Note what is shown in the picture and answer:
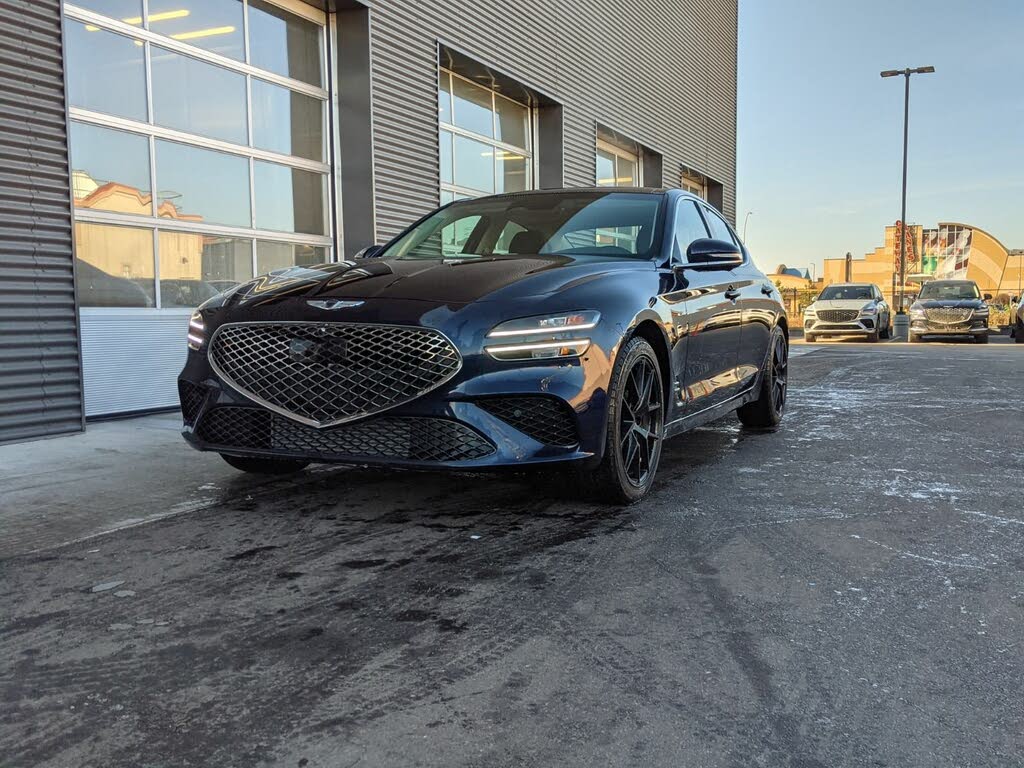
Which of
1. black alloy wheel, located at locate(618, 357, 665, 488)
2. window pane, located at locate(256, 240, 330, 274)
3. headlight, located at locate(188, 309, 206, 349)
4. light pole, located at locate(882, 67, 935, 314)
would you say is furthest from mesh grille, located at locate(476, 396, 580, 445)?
light pole, located at locate(882, 67, 935, 314)

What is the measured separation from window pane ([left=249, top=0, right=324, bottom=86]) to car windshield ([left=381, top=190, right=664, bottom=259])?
14.9ft

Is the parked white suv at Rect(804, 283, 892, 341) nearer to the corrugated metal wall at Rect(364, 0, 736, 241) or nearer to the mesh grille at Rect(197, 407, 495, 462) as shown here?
the corrugated metal wall at Rect(364, 0, 736, 241)

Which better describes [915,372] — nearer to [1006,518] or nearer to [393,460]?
[1006,518]

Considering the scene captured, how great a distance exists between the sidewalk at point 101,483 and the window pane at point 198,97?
3227 millimetres

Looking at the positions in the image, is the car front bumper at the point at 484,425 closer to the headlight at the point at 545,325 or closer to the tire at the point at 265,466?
the headlight at the point at 545,325

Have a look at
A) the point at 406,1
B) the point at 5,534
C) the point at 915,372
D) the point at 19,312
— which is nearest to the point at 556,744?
the point at 5,534

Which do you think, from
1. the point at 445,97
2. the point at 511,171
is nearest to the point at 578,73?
the point at 511,171

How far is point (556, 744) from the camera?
2.04 meters

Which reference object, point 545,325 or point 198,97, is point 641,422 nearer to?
point 545,325

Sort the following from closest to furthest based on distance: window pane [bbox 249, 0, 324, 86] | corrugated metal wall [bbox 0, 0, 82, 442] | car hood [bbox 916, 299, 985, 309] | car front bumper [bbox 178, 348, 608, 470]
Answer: car front bumper [bbox 178, 348, 608, 470] → corrugated metal wall [bbox 0, 0, 82, 442] → window pane [bbox 249, 0, 324, 86] → car hood [bbox 916, 299, 985, 309]

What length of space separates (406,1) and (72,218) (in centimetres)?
530

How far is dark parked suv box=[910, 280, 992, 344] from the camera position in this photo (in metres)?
22.1

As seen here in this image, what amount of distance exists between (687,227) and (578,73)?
33.6ft

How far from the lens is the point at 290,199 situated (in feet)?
31.8
